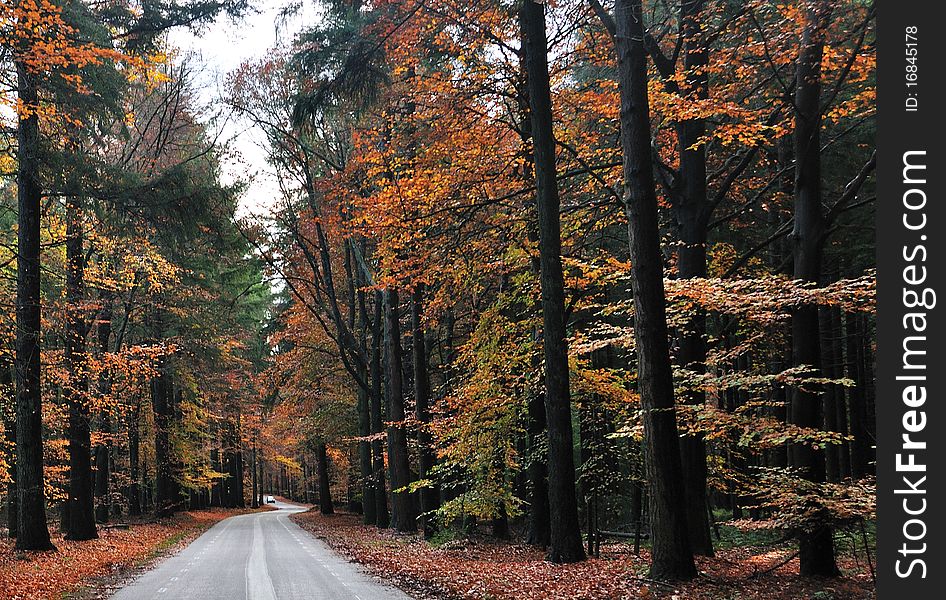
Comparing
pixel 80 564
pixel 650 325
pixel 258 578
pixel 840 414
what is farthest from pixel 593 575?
pixel 840 414

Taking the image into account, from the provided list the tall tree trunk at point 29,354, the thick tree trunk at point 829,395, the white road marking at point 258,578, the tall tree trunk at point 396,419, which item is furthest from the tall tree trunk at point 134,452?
the thick tree trunk at point 829,395

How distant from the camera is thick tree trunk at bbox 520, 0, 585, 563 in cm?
1167

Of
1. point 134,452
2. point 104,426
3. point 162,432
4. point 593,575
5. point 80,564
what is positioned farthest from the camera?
point 162,432

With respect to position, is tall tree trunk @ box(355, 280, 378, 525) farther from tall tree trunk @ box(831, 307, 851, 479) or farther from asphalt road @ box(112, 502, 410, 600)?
tall tree trunk @ box(831, 307, 851, 479)

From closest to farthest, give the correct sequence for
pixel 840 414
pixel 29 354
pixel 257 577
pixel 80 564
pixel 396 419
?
pixel 257 577, pixel 80 564, pixel 29 354, pixel 396 419, pixel 840 414

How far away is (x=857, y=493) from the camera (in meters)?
8.03

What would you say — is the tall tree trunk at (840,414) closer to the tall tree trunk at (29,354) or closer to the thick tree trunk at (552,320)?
the thick tree trunk at (552,320)

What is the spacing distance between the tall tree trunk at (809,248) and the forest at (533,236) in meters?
0.04

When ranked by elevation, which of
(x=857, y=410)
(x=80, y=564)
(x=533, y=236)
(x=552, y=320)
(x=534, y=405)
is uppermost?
(x=533, y=236)

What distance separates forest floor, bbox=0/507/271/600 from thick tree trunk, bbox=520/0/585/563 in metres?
7.93

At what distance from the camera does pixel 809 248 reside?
988 cm

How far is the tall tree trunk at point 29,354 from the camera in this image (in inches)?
568

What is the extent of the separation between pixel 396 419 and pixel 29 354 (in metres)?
10.1

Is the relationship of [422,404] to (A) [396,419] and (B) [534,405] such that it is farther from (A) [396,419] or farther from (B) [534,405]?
(B) [534,405]
